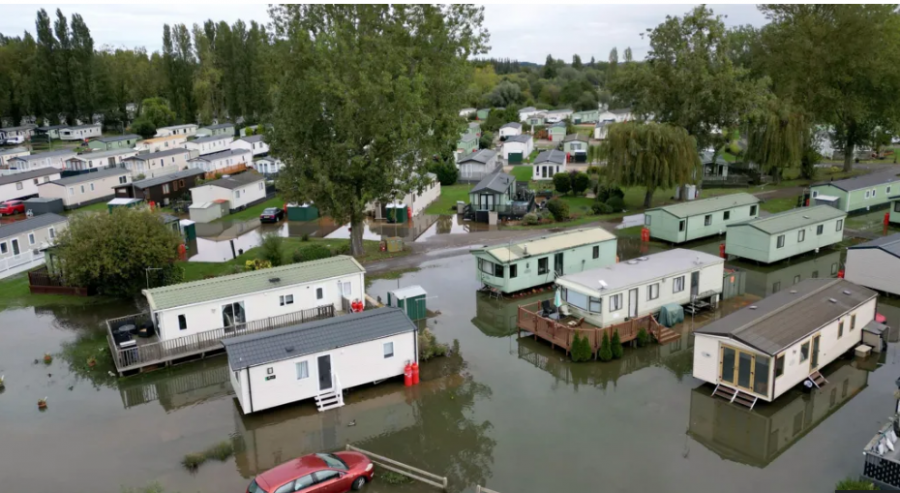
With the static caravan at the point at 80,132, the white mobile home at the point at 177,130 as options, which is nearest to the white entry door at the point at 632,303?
the white mobile home at the point at 177,130

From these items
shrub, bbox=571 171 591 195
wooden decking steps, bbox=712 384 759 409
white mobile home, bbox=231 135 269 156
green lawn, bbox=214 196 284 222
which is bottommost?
wooden decking steps, bbox=712 384 759 409

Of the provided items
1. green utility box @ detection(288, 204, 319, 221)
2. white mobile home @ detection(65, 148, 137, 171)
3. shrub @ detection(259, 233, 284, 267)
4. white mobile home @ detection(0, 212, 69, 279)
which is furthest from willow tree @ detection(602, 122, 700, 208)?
white mobile home @ detection(65, 148, 137, 171)

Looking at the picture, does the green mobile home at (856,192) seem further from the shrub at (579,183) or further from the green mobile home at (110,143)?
the green mobile home at (110,143)

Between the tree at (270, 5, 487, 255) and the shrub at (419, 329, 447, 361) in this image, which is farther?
the tree at (270, 5, 487, 255)

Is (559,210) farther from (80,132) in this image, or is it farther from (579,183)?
(80,132)

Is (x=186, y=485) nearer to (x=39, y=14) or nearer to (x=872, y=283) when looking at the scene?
(x=872, y=283)

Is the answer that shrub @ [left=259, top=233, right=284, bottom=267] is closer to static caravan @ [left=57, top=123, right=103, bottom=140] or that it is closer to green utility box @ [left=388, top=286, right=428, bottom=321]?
green utility box @ [left=388, top=286, right=428, bottom=321]

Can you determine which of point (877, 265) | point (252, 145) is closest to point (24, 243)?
point (252, 145)

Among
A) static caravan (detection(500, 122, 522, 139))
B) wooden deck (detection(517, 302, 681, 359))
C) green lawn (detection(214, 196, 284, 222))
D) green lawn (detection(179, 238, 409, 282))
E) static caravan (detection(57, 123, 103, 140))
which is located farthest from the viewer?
static caravan (detection(57, 123, 103, 140))
